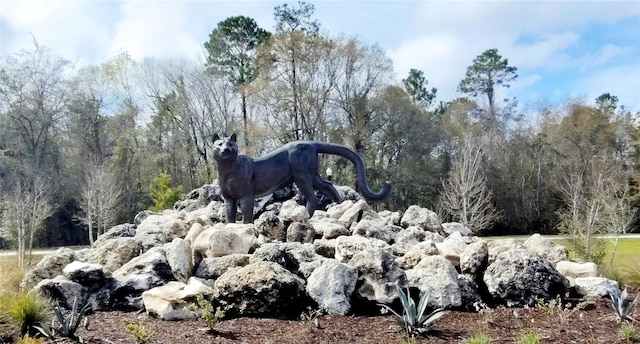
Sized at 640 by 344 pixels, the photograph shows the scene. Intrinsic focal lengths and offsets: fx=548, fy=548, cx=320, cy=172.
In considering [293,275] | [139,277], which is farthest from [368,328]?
[139,277]

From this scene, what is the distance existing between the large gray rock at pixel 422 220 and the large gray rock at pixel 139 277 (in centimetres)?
463

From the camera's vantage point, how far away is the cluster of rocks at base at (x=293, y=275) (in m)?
5.46

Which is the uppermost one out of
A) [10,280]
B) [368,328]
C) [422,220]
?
[422,220]

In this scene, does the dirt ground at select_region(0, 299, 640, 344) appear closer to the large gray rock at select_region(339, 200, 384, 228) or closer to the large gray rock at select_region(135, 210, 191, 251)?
the large gray rock at select_region(135, 210, 191, 251)

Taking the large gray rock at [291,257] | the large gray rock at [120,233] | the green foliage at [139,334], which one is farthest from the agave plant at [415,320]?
the large gray rock at [120,233]

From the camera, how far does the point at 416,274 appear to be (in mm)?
5969

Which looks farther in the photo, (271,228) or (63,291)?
(271,228)

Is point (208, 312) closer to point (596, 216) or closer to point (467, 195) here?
point (596, 216)

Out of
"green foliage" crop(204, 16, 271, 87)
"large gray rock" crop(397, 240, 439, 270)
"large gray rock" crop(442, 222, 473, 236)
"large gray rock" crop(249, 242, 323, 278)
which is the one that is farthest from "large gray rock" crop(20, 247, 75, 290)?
"green foliage" crop(204, 16, 271, 87)

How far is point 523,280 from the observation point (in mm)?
5844

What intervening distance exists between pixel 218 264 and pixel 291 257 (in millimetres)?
842

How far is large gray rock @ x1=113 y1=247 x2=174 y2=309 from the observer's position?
5906 mm

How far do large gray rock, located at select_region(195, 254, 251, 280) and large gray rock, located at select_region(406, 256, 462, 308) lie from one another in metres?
1.92

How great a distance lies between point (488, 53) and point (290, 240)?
3697 cm
